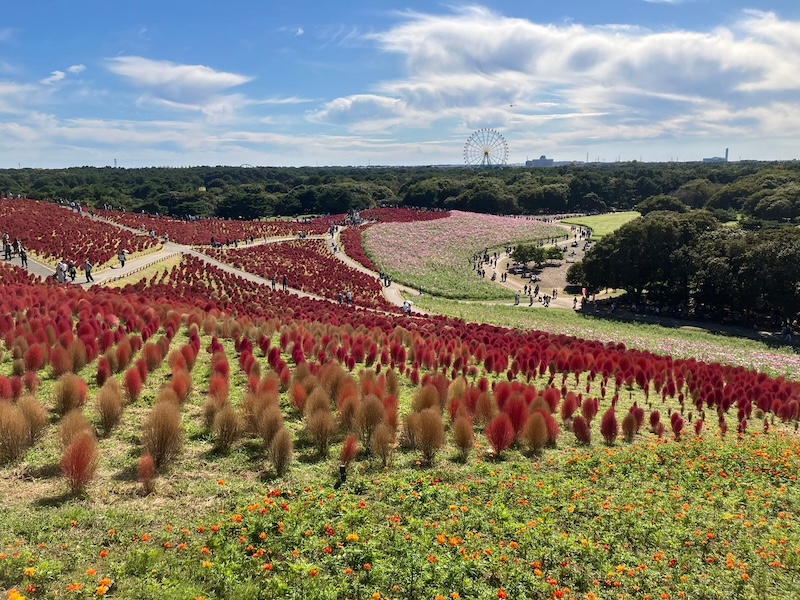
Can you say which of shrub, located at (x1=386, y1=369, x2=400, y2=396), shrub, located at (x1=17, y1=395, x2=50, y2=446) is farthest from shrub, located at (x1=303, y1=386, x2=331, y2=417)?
shrub, located at (x1=17, y1=395, x2=50, y2=446)

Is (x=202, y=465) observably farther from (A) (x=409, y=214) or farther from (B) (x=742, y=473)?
(A) (x=409, y=214)

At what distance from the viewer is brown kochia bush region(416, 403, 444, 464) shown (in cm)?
1065

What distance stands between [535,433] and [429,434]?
2.61 m

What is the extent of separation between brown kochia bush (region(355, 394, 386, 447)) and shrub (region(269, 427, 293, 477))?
199 cm

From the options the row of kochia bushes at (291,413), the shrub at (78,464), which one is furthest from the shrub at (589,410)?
the shrub at (78,464)

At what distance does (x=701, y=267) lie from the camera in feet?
151

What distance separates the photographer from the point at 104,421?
1066 cm

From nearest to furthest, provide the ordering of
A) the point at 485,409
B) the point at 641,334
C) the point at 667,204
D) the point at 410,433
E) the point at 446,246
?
the point at 410,433 → the point at 485,409 → the point at 641,334 → the point at 446,246 → the point at 667,204

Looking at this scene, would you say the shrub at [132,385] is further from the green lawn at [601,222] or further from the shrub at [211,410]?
the green lawn at [601,222]

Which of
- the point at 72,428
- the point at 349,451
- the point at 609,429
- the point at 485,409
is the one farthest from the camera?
the point at 485,409

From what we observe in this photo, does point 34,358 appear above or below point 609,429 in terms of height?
above

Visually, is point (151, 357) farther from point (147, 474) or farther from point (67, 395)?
point (147, 474)

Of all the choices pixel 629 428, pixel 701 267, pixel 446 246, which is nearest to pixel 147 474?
pixel 629 428

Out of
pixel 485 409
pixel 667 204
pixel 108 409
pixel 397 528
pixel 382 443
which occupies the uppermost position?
pixel 667 204
